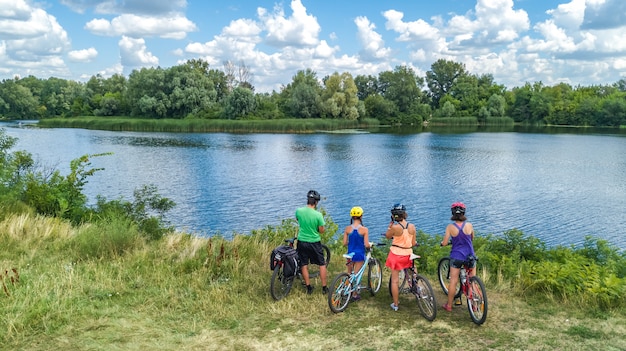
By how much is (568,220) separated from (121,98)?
92.0 meters

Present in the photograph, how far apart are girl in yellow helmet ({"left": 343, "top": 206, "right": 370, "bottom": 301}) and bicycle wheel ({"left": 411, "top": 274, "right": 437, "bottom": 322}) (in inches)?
36.7

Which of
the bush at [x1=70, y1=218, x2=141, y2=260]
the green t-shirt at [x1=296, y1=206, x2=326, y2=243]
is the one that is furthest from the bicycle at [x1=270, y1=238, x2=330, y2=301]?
the bush at [x1=70, y1=218, x2=141, y2=260]

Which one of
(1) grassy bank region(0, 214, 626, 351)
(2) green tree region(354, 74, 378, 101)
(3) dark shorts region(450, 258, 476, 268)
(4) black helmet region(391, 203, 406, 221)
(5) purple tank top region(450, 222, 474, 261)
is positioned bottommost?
(1) grassy bank region(0, 214, 626, 351)

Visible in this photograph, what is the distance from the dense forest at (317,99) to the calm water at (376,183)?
34.0m

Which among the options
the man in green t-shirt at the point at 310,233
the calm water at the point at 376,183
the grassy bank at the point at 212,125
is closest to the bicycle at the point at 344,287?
the man in green t-shirt at the point at 310,233

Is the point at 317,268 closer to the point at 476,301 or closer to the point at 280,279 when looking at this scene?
the point at 280,279

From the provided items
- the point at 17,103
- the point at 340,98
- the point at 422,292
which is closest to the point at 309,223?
the point at 422,292

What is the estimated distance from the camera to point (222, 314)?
6793mm

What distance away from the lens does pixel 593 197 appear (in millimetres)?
25156

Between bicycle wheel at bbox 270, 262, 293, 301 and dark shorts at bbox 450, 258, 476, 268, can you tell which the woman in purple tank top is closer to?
dark shorts at bbox 450, 258, 476, 268

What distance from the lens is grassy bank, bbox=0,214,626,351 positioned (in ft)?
19.6

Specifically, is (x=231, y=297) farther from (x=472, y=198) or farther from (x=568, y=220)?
(x=472, y=198)

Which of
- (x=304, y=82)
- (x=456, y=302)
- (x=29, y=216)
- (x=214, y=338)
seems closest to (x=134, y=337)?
(x=214, y=338)

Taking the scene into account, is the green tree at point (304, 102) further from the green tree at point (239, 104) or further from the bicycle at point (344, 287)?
the bicycle at point (344, 287)
